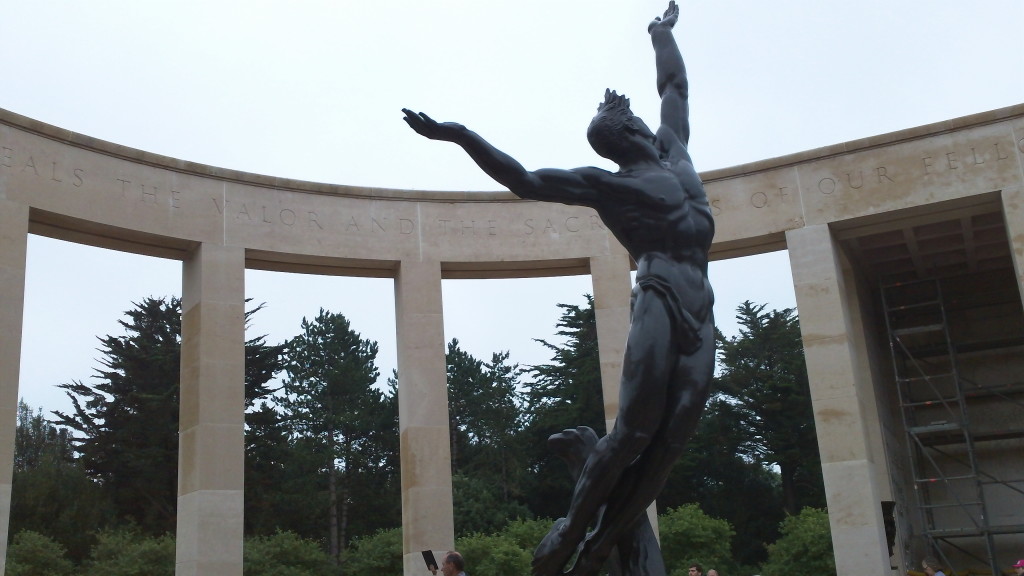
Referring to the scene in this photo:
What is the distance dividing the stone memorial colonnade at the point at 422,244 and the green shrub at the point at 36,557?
16.1 m

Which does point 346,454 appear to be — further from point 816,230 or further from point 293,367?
point 816,230

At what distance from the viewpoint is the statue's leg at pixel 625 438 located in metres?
4.96

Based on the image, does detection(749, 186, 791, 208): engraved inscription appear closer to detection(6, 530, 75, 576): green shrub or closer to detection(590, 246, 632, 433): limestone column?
detection(590, 246, 632, 433): limestone column

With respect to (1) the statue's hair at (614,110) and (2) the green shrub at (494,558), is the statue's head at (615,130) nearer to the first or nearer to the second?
(1) the statue's hair at (614,110)

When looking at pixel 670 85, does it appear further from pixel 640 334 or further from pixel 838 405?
pixel 838 405

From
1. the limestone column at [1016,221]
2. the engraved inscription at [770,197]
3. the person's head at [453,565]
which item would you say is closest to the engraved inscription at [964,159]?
the limestone column at [1016,221]

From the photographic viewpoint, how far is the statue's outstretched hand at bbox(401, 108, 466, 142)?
4812mm

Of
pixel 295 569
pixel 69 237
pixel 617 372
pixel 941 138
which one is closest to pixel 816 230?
pixel 941 138

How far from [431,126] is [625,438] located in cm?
179

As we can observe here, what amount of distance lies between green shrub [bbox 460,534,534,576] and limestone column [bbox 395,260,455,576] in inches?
412

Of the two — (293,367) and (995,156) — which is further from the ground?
(293,367)

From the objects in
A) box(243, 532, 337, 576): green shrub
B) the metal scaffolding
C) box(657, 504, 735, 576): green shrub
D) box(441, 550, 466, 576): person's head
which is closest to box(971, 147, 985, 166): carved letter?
the metal scaffolding

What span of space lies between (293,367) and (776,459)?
77.0ft

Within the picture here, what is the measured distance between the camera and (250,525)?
40281mm
